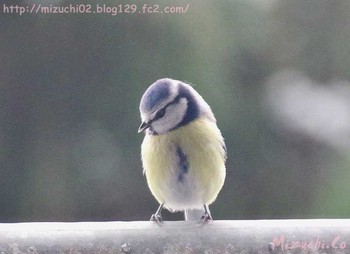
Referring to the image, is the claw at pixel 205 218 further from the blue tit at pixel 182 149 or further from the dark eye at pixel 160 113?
the dark eye at pixel 160 113

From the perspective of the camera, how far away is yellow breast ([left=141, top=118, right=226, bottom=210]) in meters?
2.38

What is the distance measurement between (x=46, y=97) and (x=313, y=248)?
9.57 ft

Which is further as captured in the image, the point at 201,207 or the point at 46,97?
the point at 46,97

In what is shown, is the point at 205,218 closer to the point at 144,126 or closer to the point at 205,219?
the point at 205,219

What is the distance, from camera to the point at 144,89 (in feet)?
14.7

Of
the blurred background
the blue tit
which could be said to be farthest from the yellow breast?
the blurred background

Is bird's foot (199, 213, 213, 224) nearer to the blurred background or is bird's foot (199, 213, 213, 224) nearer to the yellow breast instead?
the yellow breast

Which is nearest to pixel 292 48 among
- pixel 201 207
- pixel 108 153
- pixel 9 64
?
pixel 108 153

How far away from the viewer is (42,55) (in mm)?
4762

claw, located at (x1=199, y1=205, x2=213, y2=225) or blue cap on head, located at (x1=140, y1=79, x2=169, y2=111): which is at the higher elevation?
blue cap on head, located at (x1=140, y1=79, x2=169, y2=111)

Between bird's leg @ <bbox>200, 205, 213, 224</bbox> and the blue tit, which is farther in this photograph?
the blue tit

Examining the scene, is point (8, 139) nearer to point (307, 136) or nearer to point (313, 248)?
point (307, 136)

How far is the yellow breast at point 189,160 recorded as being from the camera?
2.38m

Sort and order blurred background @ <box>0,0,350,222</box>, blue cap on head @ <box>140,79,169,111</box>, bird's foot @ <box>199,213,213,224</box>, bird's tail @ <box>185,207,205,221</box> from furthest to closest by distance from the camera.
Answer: blurred background @ <box>0,0,350,222</box>, bird's tail @ <box>185,207,205,221</box>, blue cap on head @ <box>140,79,169,111</box>, bird's foot @ <box>199,213,213,224</box>
